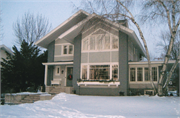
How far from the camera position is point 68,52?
18.6 m

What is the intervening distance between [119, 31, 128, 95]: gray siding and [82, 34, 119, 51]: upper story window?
1.50ft

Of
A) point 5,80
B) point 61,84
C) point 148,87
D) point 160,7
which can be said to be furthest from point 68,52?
point 160,7

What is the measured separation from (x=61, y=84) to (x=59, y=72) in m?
1.22

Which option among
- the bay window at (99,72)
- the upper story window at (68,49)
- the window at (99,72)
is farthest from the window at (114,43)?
the upper story window at (68,49)

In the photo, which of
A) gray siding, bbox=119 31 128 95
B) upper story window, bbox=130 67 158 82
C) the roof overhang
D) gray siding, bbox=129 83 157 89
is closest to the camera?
gray siding, bbox=119 31 128 95

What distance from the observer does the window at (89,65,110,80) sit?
1559cm

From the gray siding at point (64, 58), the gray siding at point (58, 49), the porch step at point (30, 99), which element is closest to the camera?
the porch step at point (30, 99)

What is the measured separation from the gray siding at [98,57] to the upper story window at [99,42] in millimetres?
431

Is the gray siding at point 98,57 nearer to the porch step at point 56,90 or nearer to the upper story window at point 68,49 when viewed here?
the upper story window at point 68,49

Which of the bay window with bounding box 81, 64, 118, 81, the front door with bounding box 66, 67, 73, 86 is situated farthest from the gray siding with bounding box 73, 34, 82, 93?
the front door with bounding box 66, 67, 73, 86

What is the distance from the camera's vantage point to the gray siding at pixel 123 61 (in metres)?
14.9

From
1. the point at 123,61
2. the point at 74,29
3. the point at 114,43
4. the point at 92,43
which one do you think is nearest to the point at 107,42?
the point at 114,43

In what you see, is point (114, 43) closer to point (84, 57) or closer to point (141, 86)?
point (84, 57)

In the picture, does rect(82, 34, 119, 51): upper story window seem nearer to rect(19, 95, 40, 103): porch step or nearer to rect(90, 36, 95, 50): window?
rect(90, 36, 95, 50): window
